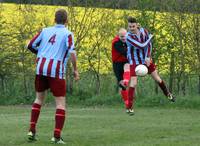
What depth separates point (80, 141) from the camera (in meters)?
9.75

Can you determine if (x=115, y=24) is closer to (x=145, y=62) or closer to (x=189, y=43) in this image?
(x=189, y=43)

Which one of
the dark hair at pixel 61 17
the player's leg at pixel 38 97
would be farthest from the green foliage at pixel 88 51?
the dark hair at pixel 61 17

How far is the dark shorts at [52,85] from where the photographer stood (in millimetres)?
9555

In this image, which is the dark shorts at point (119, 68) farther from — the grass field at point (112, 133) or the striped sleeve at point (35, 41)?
the striped sleeve at point (35, 41)

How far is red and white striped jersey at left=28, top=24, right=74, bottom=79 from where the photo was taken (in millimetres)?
9508

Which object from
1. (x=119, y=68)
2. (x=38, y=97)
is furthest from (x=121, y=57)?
(x=38, y=97)

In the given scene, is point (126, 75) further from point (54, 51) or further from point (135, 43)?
point (54, 51)

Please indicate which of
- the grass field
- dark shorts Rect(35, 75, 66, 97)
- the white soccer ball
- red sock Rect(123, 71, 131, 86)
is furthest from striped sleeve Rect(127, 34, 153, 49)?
dark shorts Rect(35, 75, 66, 97)

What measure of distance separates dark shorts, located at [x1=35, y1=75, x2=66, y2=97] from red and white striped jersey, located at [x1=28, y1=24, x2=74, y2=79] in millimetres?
79

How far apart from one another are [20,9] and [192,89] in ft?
24.2

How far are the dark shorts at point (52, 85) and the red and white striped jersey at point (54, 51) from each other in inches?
3.1

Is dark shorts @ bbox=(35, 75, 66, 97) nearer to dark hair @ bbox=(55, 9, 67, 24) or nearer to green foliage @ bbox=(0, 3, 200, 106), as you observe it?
dark hair @ bbox=(55, 9, 67, 24)

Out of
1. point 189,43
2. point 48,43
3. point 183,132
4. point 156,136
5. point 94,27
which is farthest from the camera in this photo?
point 94,27

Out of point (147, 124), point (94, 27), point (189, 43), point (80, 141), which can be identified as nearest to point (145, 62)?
point (147, 124)
